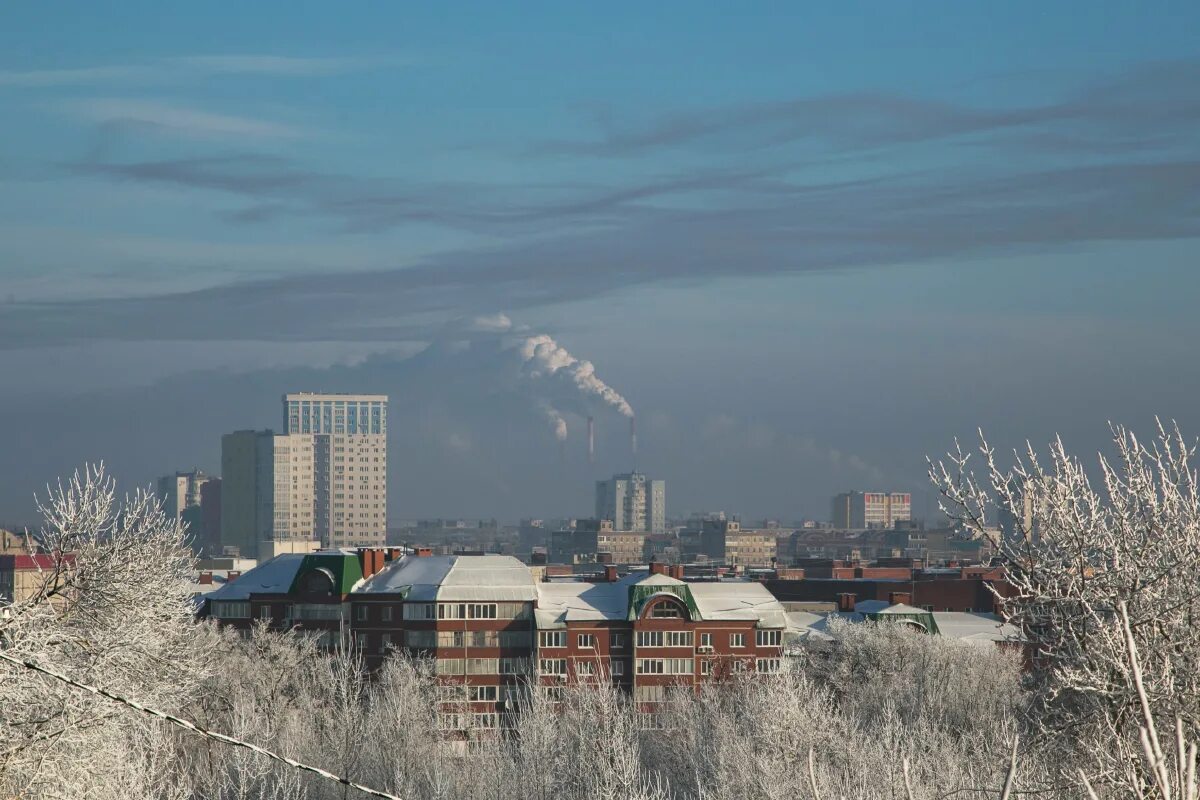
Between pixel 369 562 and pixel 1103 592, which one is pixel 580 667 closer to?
pixel 369 562

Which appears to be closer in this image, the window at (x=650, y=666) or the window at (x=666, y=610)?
the window at (x=650, y=666)

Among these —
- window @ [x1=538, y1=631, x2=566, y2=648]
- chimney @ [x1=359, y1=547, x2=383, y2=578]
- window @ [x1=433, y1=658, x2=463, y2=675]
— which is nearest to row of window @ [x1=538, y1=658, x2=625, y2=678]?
window @ [x1=538, y1=631, x2=566, y2=648]

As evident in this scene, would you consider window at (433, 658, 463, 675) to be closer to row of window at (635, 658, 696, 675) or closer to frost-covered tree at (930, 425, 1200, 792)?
row of window at (635, 658, 696, 675)

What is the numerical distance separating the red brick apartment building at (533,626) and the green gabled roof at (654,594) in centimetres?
5

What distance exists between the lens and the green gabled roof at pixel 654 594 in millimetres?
85500

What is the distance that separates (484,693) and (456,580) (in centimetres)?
624

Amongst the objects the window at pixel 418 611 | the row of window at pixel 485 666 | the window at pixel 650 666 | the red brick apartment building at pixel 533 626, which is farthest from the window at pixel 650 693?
the window at pixel 418 611

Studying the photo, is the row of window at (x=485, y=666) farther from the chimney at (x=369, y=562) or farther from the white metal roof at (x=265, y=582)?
the white metal roof at (x=265, y=582)

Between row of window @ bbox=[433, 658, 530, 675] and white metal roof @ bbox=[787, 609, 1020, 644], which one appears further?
white metal roof @ bbox=[787, 609, 1020, 644]

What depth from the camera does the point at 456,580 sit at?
290 ft

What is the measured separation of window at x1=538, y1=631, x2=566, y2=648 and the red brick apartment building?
0.05 meters

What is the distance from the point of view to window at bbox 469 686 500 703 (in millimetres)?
84562

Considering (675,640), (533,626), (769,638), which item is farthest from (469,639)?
(769,638)

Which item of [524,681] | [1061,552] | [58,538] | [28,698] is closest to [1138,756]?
[1061,552]
